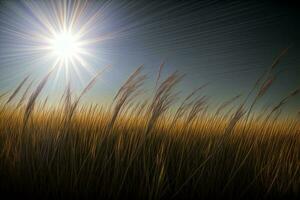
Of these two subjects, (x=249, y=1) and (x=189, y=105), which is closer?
(x=189, y=105)

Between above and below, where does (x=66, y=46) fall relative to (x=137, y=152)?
above

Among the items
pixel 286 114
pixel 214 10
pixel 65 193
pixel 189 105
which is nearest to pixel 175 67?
pixel 189 105

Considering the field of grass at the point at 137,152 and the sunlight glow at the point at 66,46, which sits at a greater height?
the sunlight glow at the point at 66,46

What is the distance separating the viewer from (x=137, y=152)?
102cm

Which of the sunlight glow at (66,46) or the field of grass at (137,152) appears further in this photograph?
the sunlight glow at (66,46)

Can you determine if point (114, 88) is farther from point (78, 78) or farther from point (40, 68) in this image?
point (40, 68)

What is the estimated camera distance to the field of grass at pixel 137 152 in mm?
966

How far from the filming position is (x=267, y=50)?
1.62 metres

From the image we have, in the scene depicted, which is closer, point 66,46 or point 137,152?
point 137,152

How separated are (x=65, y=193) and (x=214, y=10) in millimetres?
1262

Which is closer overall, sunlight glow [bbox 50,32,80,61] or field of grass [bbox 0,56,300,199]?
field of grass [bbox 0,56,300,199]

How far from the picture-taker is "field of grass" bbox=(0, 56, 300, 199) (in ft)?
3.17

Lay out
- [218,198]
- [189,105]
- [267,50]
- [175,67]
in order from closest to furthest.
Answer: [218,198], [189,105], [175,67], [267,50]

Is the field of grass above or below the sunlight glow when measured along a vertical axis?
below
